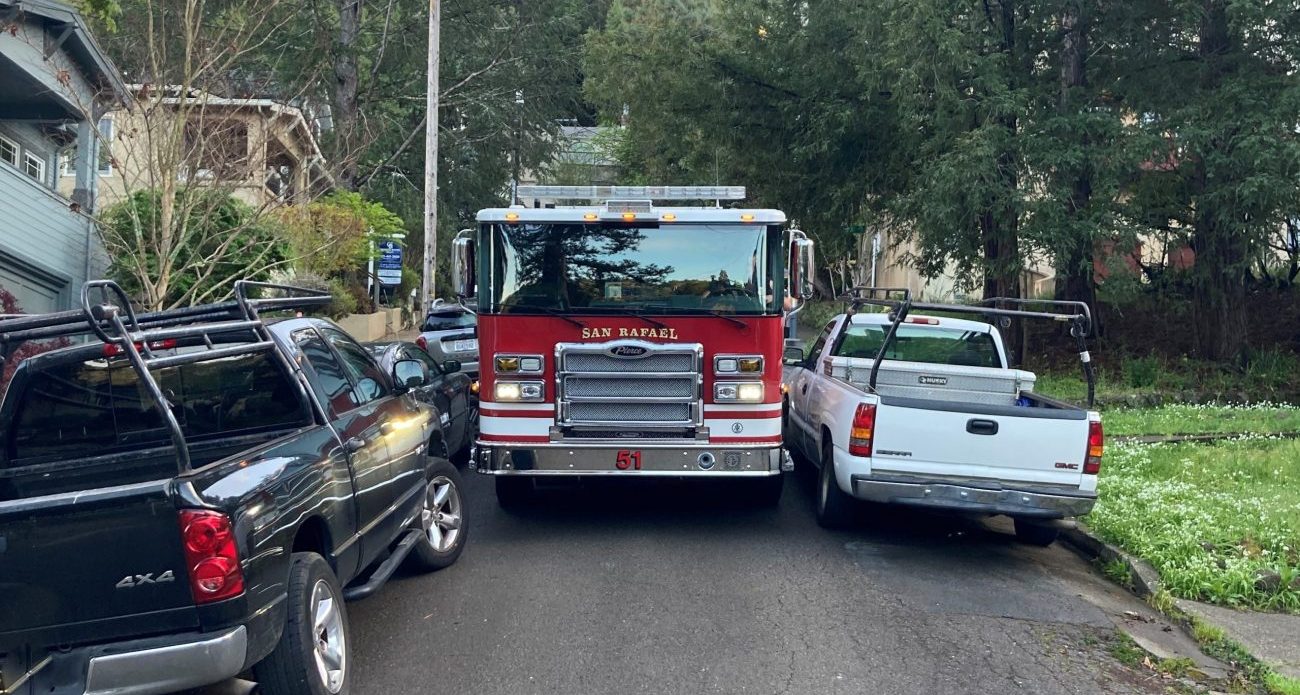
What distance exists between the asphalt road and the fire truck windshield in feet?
5.96

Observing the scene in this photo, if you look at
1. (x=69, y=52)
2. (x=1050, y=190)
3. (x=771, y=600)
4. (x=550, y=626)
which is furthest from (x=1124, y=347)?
(x=69, y=52)

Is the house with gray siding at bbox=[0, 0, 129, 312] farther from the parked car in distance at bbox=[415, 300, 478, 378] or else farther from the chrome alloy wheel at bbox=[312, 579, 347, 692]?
the chrome alloy wheel at bbox=[312, 579, 347, 692]

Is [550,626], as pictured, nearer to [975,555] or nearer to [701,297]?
[701,297]

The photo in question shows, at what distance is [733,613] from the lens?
6582mm

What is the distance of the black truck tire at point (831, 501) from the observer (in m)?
8.65

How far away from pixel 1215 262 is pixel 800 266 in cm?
1210

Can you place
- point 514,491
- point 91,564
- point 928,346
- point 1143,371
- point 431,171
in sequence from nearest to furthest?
point 91,564 → point 514,491 → point 928,346 → point 1143,371 → point 431,171

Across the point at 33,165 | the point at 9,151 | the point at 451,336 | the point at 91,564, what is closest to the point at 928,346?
the point at 451,336

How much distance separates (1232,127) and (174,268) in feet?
47.8

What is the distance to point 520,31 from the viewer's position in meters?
30.9

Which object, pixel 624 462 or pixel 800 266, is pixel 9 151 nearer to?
pixel 624 462

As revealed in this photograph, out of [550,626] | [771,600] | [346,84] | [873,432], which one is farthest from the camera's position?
[346,84]

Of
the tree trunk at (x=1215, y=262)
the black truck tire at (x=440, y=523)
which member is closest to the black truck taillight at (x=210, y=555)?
the black truck tire at (x=440, y=523)

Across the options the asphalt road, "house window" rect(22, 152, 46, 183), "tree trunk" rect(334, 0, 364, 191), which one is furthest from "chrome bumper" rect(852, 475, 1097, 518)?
"tree trunk" rect(334, 0, 364, 191)
